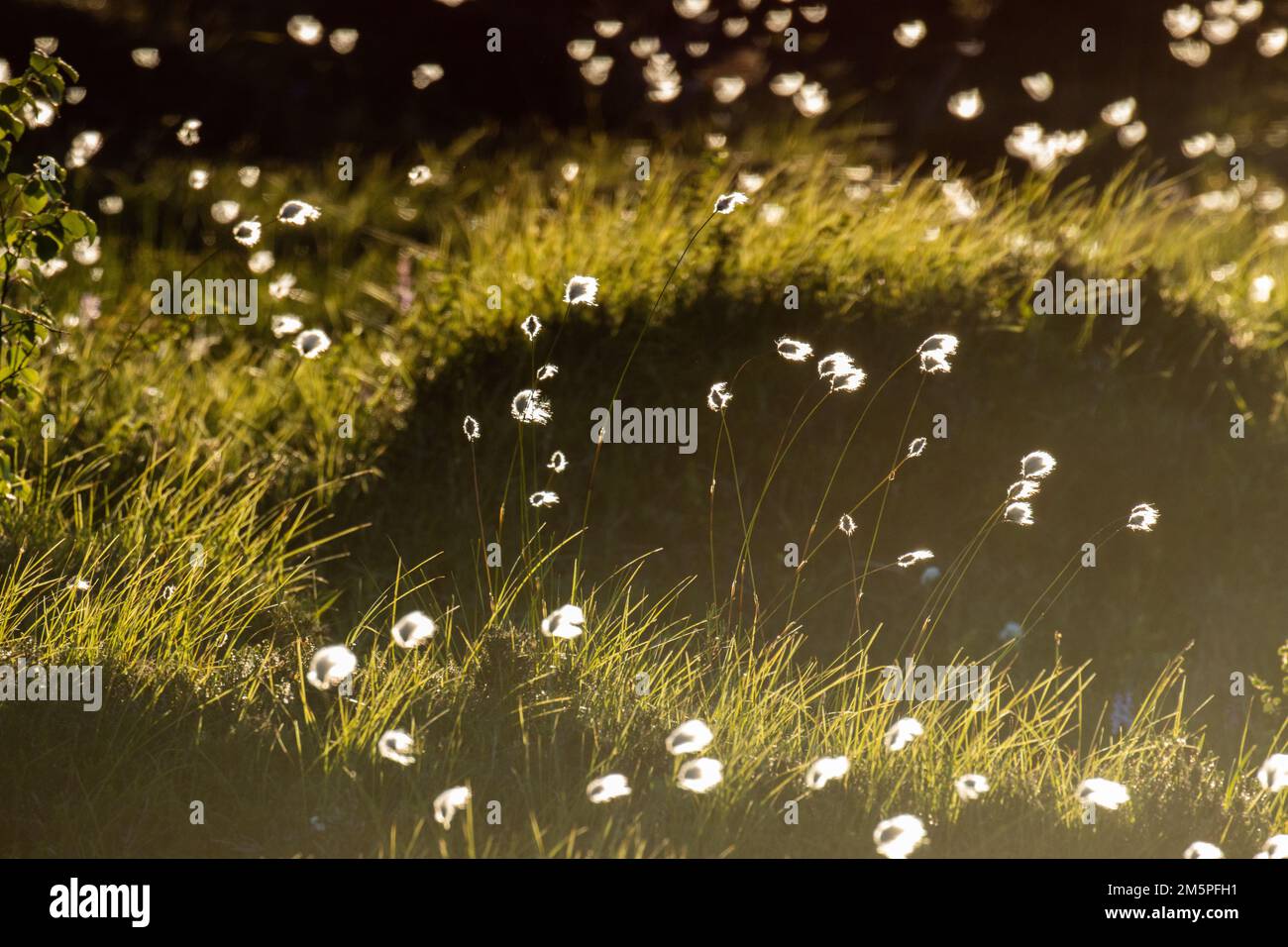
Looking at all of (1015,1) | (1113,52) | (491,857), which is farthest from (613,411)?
(1113,52)

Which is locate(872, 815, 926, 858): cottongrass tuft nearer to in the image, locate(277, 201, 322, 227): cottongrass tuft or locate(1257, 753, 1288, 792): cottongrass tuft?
locate(1257, 753, 1288, 792): cottongrass tuft

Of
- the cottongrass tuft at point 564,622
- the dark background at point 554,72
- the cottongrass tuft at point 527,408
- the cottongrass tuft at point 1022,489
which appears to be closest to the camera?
the cottongrass tuft at point 564,622

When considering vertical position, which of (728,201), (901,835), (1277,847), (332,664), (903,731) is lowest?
(1277,847)

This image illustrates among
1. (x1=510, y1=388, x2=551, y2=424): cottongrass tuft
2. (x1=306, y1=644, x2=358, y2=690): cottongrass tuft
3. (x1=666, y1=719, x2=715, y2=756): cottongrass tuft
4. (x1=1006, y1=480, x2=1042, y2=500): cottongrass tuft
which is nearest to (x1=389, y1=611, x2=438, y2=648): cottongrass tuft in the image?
(x1=306, y1=644, x2=358, y2=690): cottongrass tuft

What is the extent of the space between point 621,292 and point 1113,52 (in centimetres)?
744

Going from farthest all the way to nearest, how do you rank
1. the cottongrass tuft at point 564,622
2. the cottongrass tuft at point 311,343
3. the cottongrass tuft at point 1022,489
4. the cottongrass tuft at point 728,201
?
the cottongrass tuft at point 311,343
the cottongrass tuft at point 1022,489
the cottongrass tuft at point 728,201
the cottongrass tuft at point 564,622

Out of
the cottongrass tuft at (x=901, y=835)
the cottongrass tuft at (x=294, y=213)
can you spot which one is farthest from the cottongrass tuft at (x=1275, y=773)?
the cottongrass tuft at (x=294, y=213)

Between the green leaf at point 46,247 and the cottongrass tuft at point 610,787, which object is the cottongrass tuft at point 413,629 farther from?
the green leaf at point 46,247

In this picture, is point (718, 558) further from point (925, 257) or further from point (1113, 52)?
point (1113, 52)

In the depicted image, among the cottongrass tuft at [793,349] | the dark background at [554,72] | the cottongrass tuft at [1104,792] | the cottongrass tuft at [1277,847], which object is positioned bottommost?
the cottongrass tuft at [1277,847]

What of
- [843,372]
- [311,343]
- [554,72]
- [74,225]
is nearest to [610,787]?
[843,372]

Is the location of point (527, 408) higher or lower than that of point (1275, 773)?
higher

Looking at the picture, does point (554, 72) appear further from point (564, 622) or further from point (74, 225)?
point (564, 622)

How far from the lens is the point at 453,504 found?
17.5ft
